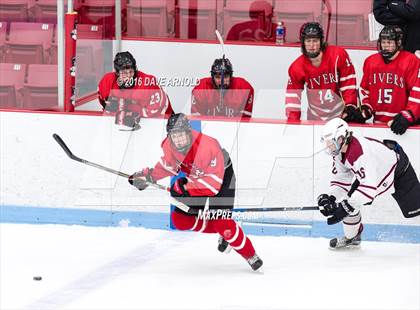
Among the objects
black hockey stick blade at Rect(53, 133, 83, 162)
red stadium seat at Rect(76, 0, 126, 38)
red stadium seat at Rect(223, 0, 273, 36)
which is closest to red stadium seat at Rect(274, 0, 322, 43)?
red stadium seat at Rect(223, 0, 273, 36)

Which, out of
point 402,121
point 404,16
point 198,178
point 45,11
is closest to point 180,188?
point 198,178

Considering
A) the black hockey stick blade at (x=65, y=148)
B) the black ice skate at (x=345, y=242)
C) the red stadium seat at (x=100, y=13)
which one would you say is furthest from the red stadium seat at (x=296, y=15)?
the black hockey stick blade at (x=65, y=148)

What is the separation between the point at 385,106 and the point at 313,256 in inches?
38.6

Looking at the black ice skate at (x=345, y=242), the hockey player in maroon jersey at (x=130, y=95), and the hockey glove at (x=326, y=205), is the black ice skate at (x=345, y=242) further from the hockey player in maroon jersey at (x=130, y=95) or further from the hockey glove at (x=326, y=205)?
the hockey player in maroon jersey at (x=130, y=95)

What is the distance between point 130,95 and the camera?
754 cm

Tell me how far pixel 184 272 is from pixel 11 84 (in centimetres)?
187

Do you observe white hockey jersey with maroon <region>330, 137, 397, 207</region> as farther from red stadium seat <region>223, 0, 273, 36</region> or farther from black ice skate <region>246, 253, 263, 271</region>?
red stadium seat <region>223, 0, 273, 36</region>

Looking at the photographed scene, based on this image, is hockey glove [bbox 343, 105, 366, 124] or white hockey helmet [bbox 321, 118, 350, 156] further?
hockey glove [bbox 343, 105, 366, 124]

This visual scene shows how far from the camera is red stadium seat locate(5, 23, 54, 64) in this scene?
791cm

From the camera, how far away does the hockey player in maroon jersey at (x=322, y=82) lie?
290 inches

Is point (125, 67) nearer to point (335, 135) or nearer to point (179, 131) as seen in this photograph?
point (179, 131)

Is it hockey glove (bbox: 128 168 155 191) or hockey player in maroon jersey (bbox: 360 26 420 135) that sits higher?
hockey player in maroon jersey (bbox: 360 26 420 135)

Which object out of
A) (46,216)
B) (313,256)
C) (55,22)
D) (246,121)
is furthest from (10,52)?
(313,256)

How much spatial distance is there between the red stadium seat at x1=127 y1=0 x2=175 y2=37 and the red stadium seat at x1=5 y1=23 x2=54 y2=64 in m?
1.06
